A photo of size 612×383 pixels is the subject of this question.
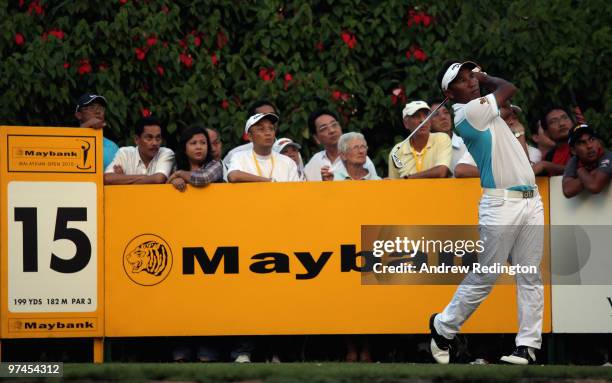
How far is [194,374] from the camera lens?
975 cm

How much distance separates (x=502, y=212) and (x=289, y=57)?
5824mm

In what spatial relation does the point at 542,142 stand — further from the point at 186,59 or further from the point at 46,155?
the point at 46,155

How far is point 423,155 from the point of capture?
12.6 meters

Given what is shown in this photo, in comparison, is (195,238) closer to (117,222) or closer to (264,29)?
(117,222)

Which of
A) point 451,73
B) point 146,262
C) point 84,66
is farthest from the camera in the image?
point 84,66

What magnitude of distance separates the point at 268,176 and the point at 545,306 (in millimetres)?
2658

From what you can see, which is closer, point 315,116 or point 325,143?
point 325,143

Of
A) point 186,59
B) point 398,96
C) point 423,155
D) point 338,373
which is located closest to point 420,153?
point 423,155

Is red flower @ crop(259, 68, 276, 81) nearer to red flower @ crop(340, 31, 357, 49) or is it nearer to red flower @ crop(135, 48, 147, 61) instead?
red flower @ crop(340, 31, 357, 49)

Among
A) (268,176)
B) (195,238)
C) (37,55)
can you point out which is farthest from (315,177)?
(37,55)

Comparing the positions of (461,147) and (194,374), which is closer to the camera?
(194,374)

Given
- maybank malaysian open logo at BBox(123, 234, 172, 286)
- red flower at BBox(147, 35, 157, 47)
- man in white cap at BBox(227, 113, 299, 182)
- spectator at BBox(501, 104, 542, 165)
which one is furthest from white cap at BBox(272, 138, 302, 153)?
red flower at BBox(147, 35, 157, 47)

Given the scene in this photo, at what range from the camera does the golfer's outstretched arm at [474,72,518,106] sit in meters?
10.7

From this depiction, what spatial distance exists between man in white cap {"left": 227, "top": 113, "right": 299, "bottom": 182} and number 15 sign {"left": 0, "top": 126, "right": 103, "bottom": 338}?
54.0 inches
